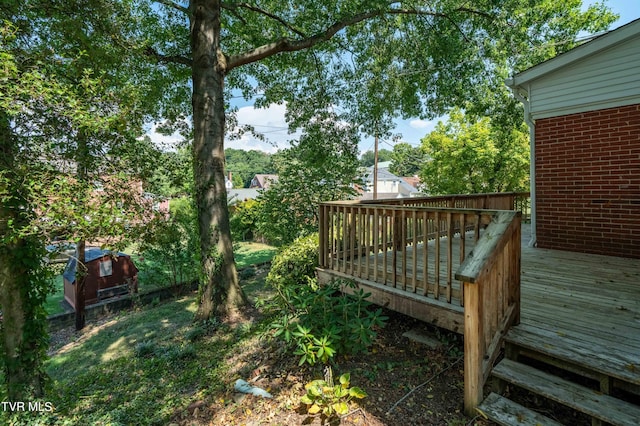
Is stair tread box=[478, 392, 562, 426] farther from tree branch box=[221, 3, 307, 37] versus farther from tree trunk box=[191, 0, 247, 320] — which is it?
tree branch box=[221, 3, 307, 37]

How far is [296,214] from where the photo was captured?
1028 centimetres

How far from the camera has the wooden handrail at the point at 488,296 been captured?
2.44 metres

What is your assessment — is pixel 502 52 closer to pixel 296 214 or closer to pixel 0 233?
pixel 296 214

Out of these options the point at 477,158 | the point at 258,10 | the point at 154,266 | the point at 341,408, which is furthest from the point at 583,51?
the point at 154,266

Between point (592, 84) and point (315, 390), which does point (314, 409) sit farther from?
point (592, 84)

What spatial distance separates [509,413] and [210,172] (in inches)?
216

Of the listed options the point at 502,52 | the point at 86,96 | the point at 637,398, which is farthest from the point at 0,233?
the point at 502,52

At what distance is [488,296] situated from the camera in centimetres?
261

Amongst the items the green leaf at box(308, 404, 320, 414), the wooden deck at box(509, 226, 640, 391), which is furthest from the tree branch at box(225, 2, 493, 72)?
the wooden deck at box(509, 226, 640, 391)

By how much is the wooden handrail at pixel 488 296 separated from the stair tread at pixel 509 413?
97 millimetres

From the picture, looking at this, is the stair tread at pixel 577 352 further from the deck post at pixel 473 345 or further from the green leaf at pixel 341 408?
the green leaf at pixel 341 408

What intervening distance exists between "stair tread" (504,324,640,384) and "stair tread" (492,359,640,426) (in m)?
0.17

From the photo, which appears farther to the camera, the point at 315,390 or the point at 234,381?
the point at 234,381

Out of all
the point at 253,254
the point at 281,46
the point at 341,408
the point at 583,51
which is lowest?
the point at 253,254
